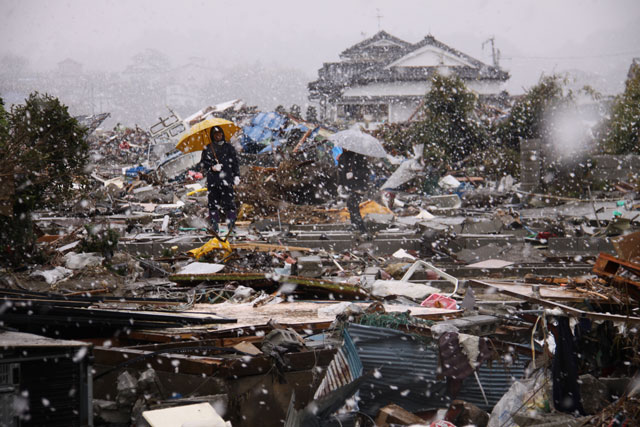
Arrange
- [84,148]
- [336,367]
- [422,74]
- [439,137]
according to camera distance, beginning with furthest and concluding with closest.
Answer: [422,74]
[439,137]
[84,148]
[336,367]

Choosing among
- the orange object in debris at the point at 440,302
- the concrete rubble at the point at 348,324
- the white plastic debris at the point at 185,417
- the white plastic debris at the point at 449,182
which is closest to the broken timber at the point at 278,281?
the concrete rubble at the point at 348,324

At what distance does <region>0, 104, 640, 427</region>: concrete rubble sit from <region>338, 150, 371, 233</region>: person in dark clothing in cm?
39

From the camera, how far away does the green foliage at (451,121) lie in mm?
20781

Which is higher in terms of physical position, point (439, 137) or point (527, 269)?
point (439, 137)

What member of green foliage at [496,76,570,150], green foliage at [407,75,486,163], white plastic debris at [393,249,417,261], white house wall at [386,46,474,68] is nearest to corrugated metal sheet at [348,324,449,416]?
white plastic debris at [393,249,417,261]

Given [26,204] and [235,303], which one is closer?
[235,303]

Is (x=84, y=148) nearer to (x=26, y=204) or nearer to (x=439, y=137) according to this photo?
(x=26, y=204)

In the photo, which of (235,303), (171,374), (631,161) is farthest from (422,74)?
(171,374)

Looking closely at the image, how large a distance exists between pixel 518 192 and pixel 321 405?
39.4ft

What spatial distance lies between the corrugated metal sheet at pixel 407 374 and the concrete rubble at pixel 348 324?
0.01 m

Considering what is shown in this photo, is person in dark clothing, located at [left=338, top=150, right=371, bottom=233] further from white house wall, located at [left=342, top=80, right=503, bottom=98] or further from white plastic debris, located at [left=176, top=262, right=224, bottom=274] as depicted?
white house wall, located at [left=342, top=80, right=503, bottom=98]

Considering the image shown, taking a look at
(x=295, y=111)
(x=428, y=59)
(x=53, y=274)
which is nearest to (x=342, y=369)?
(x=53, y=274)

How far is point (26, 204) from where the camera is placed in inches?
309

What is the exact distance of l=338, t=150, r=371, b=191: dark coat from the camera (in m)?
10.7
